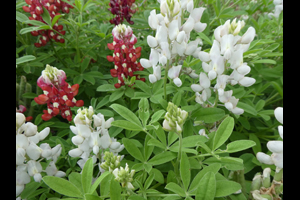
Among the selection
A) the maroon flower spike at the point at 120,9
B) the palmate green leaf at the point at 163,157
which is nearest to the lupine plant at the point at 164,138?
the palmate green leaf at the point at 163,157

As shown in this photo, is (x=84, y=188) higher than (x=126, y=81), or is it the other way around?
(x=126, y=81)

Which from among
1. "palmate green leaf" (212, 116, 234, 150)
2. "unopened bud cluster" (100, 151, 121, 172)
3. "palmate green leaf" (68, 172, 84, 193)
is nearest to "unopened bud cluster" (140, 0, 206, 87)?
"palmate green leaf" (212, 116, 234, 150)

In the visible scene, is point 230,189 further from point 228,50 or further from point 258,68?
point 258,68

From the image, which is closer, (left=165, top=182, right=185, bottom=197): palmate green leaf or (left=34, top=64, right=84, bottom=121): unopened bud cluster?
(left=165, top=182, right=185, bottom=197): palmate green leaf

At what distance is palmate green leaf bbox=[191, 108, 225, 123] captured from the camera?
111 centimetres

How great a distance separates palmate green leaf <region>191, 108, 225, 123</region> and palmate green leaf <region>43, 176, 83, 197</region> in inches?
25.4

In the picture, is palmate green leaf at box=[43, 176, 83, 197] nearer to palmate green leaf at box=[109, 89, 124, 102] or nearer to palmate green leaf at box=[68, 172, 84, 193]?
palmate green leaf at box=[68, 172, 84, 193]

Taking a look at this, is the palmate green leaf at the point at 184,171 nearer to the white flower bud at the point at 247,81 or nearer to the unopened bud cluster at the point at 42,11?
the white flower bud at the point at 247,81

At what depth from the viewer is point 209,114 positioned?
3.76ft

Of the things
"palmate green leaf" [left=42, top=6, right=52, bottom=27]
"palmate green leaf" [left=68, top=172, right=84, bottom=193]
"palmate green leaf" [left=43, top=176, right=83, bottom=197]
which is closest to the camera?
"palmate green leaf" [left=43, top=176, right=83, bottom=197]

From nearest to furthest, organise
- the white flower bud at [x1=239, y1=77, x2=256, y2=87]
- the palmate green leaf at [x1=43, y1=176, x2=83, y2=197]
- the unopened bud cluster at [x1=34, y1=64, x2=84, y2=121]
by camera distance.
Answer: the palmate green leaf at [x1=43, y1=176, x2=83, y2=197], the white flower bud at [x1=239, y1=77, x2=256, y2=87], the unopened bud cluster at [x1=34, y1=64, x2=84, y2=121]

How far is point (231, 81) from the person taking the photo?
3.58 ft
